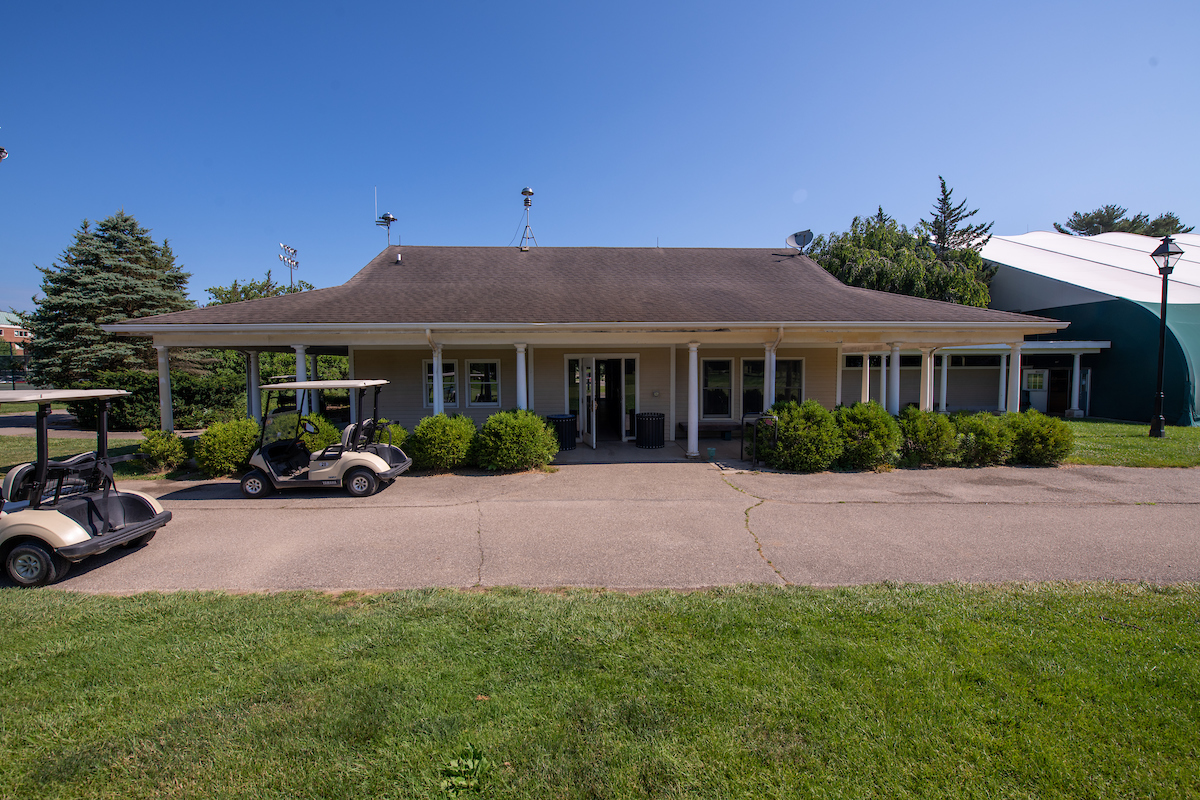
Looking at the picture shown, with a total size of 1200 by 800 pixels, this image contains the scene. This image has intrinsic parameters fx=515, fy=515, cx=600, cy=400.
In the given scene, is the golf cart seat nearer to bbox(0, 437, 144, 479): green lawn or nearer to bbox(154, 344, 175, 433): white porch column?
bbox(154, 344, 175, 433): white porch column

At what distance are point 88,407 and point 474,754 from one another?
22.9m

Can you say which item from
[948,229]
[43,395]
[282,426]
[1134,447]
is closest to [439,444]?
[282,426]

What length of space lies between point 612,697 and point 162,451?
35.0 feet

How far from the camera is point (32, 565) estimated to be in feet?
15.4

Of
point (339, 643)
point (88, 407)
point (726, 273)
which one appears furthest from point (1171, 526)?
point (88, 407)

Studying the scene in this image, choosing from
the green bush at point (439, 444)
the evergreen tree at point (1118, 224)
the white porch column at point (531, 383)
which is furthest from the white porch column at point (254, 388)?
the evergreen tree at point (1118, 224)

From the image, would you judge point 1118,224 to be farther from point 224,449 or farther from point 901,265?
point 224,449

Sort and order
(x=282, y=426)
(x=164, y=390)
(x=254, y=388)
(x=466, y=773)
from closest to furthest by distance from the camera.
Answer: (x=466, y=773) < (x=282, y=426) < (x=164, y=390) < (x=254, y=388)

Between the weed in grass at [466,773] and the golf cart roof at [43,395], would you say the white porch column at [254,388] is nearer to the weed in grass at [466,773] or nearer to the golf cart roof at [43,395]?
the golf cart roof at [43,395]

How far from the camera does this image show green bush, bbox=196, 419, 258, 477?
30.0 ft

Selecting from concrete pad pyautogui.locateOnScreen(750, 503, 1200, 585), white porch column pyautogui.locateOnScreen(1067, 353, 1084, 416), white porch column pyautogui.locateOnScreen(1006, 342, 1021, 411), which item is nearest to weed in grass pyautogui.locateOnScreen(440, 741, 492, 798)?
concrete pad pyautogui.locateOnScreen(750, 503, 1200, 585)

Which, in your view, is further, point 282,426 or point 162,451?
point 162,451

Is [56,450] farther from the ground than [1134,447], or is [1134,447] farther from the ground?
[1134,447]

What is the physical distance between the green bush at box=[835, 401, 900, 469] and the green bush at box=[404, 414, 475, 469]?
7239 millimetres
